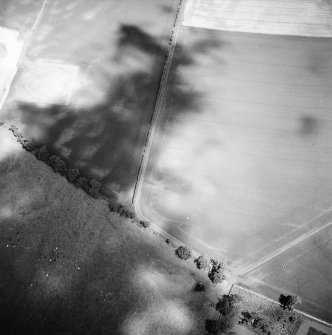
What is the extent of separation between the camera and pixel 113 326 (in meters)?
23.6

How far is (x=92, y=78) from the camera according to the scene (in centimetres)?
3569

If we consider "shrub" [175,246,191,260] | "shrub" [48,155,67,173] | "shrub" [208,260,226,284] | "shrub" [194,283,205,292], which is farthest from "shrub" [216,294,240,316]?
"shrub" [48,155,67,173]

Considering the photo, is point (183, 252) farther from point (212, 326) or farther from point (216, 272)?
point (212, 326)

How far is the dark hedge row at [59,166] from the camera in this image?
29062mm

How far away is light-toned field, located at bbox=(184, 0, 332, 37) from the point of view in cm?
3653

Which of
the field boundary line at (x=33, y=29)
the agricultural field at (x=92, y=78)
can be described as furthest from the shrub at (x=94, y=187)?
the field boundary line at (x=33, y=29)

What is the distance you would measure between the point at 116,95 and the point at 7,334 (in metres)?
24.2

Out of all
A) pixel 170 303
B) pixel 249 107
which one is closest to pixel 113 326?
pixel 170 303

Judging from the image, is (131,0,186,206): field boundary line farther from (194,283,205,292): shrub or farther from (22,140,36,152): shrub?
(22,140,36,152): shrub

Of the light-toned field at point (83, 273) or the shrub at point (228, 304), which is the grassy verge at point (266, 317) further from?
the light-toned field at point (83, 273)

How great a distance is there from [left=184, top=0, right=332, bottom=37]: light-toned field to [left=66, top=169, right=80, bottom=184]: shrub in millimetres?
22925

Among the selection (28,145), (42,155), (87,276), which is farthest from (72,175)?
(87,276)

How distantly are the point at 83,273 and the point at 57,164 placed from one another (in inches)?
426

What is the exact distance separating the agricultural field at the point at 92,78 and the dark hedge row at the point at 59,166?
0.98 meters
